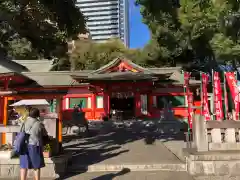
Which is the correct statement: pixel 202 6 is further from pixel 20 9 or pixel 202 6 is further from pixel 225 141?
pixel 20 9

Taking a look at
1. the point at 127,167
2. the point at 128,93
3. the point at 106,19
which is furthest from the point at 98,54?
the point at 106,19

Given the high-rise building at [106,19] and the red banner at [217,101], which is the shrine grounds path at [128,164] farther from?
the high-rise building at [106,19]

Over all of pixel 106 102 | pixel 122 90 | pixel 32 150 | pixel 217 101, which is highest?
pixel 122 90

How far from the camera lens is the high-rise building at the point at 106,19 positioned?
100 metres

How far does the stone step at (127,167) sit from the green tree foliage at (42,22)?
17.1 feet

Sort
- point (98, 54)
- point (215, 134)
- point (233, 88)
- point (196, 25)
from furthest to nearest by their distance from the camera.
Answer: point (98, 54), point (196, 25), point (233, 88), point (215, 134)

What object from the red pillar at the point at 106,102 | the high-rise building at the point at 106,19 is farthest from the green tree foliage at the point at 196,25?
the high-rise building at the point at 106,19

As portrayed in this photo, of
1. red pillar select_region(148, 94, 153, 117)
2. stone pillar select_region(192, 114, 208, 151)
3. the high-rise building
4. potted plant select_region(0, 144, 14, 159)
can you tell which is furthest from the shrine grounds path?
the high-rise building

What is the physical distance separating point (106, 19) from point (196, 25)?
287 feet

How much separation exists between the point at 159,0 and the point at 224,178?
5179mm

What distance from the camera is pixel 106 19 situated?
10138cm

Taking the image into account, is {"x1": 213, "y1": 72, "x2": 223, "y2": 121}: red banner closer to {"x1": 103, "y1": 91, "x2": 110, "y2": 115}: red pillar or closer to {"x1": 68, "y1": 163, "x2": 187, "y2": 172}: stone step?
{"x1": 68, "y1": 163, "x2": 187, "y2": 172}: stone step

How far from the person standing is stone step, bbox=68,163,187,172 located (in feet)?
6.27

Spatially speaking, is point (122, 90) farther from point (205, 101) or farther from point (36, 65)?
point (205, 101)
